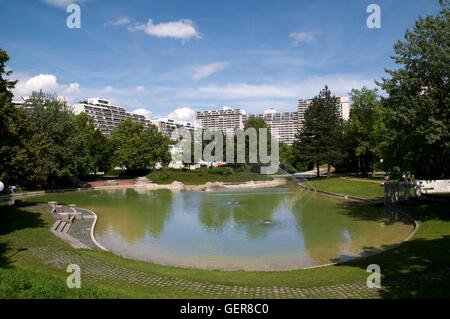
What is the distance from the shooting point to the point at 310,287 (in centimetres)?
1019

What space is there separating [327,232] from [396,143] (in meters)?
7.74

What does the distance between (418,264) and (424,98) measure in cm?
1120

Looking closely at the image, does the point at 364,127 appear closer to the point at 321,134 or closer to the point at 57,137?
the point at 321,134

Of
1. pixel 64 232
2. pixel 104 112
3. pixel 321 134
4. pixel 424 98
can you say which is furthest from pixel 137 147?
pixel 104 112

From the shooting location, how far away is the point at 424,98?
61.8 ft

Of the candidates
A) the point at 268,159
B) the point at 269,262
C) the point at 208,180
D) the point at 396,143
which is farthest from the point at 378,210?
the point at 268,159

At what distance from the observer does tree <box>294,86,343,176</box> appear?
55.6m

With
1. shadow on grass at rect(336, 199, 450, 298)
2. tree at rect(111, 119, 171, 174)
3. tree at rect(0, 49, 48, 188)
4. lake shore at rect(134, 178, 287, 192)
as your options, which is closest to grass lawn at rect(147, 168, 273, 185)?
lake shore at rect(134, 178, 287, 192)

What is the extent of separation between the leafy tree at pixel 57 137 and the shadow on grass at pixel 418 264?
4154 centimetres

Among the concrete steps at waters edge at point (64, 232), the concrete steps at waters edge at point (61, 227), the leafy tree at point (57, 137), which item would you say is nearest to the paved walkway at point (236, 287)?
the concrete steps at waters edge at point (64, 232)

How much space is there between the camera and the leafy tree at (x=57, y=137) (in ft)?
144

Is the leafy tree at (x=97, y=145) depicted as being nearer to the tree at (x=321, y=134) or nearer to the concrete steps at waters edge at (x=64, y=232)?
the tree at (x=321, y=134)
